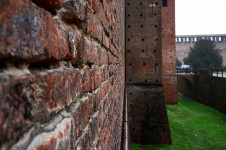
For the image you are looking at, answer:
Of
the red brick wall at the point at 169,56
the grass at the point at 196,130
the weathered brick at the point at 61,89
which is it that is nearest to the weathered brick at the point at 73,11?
the weathered brick at the point at 61,89

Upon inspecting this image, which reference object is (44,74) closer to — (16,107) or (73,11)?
(16,107)

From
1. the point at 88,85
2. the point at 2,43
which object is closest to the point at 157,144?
the point at 88,85

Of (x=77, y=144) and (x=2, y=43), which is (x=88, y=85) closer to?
(x=77, y=144)

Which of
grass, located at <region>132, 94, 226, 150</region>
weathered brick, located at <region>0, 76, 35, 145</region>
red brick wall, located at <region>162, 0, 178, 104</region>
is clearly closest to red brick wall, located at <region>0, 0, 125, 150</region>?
weathered brick, located at <region>0, 76, 35, 145</region>

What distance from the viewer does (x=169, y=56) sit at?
16.1m

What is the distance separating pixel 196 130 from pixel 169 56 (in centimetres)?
726

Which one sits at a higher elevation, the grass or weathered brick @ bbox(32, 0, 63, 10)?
weathered brick @ bbox(32, 0, 63, 10)

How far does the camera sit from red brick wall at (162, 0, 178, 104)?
15.9 metres

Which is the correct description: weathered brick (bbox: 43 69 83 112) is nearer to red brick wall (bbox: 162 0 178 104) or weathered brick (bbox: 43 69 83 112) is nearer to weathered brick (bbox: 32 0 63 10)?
weathered brick (bbox: 32 0 63 10)

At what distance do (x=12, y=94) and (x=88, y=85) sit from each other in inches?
19.2

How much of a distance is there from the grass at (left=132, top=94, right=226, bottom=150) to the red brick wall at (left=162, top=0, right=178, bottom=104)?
4.60 feet

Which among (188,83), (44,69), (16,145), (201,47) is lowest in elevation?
(188,83)

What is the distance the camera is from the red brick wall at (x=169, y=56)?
52.0 feet

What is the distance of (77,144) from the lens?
641mm
